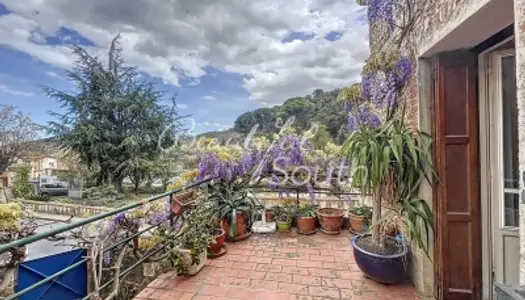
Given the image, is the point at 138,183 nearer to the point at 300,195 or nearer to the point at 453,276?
the point at 300,195

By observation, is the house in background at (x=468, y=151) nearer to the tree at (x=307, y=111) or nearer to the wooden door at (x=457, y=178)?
the wooden door at (x=457, y=178)

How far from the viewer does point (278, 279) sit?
2527mm

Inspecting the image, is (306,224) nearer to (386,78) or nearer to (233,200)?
(233,200)

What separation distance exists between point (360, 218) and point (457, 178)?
6.35ft

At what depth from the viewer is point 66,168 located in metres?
15.0

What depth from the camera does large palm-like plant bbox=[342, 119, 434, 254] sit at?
215 cm

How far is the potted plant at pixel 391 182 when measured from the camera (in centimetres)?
216

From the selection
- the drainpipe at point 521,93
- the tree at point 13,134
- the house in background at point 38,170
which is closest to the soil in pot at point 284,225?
the drainpipe at point 521,93

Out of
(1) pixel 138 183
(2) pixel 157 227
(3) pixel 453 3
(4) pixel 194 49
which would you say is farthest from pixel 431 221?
(1) pixel 138 183

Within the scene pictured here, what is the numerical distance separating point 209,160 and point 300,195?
1.75 m

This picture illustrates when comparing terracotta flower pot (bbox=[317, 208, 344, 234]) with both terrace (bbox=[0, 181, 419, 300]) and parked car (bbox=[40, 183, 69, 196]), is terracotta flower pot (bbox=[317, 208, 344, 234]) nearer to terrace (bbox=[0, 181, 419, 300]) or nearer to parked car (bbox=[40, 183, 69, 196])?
terrace (bbox=[0, 181, 419, 300])

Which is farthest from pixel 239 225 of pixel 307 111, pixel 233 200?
pixel 307 111

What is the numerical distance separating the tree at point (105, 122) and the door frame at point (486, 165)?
1450cm

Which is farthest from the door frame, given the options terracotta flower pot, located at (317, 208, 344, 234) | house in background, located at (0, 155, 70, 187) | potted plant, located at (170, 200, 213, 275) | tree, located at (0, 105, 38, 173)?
tree, located at (0, 105, 38, 173)
